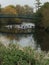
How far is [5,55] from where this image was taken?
880 centimetres

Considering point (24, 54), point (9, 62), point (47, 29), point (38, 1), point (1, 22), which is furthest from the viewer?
point (38, 1)

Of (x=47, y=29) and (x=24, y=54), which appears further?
(x=47, y=29)

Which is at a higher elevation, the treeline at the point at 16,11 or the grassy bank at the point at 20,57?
the grassy bank at the point at 20,57

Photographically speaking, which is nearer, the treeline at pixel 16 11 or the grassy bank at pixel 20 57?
the grassy bank at pixel 20 57

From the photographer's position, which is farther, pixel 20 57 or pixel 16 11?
pixel 16 11

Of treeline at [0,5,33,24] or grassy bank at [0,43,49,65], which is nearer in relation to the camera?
grassy bank at [0,43,49,65]

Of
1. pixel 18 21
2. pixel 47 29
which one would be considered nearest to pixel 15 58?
pixel 47 29

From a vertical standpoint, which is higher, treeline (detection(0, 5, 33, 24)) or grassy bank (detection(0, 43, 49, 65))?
grassy bank (detection(0, 43, 49, 65))

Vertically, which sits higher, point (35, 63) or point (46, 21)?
point (35, 63)

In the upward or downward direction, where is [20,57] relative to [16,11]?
upward

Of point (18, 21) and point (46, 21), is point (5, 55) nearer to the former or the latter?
point (46, 21)

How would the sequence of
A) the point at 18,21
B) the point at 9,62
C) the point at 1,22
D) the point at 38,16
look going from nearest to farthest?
the point at 9,62
the point at 38,16
the point at 1,22
the point at 18,21

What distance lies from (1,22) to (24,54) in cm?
5342

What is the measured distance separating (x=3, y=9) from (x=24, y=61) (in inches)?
2382
